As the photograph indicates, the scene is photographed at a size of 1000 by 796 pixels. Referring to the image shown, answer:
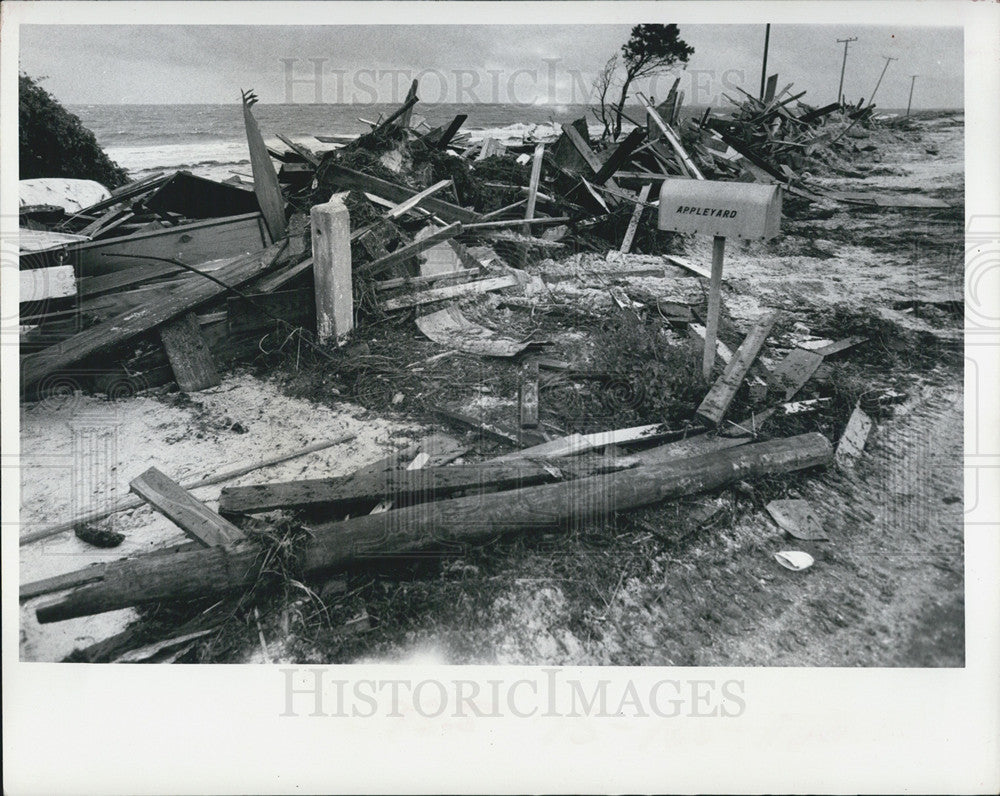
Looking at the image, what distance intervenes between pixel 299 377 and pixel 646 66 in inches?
146

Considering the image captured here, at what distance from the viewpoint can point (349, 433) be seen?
4109mm

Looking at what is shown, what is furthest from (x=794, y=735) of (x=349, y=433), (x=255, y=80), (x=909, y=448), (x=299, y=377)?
(x=255, y=80)

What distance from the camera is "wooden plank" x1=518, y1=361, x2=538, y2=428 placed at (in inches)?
163

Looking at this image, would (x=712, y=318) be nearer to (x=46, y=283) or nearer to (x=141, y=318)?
(x=141, y=318)

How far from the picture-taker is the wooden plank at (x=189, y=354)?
4.49m

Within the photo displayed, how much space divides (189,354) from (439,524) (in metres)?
2.52

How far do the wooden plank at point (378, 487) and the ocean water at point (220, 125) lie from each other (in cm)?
283

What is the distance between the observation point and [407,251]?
5.83 m

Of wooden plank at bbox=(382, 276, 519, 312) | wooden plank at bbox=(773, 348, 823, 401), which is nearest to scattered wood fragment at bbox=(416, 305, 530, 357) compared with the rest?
wooden plank at bbox=(382, 276, 519, 312)

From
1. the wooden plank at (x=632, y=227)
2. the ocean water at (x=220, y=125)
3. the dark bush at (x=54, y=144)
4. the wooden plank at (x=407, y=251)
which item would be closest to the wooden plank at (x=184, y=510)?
the dark bush at (x=54, y=144)

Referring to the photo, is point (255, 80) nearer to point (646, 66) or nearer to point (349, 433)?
point (349, 433)

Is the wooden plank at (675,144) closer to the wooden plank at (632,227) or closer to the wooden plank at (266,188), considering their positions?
the wooden plank at (632,227)

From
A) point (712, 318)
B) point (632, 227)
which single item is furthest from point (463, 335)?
point (632, 227)

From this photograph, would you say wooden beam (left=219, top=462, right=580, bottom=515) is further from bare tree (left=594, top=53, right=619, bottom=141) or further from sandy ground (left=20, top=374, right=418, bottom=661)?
bare tree (left=594, top=53, right=619, bottom=141)
